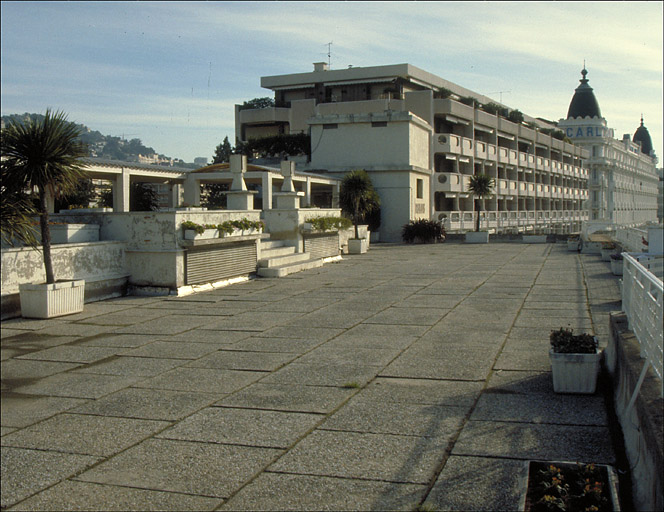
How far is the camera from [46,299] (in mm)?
11492

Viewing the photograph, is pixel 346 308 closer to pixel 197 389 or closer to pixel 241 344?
pixel 241 344

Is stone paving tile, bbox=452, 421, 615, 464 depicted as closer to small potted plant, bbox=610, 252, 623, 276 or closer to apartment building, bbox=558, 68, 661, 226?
small potted plant, bbox=610, 252, 623, 276

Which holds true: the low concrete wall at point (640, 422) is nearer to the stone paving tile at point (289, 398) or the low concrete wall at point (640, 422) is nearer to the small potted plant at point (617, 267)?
the stone paving tile at point (289, 398)

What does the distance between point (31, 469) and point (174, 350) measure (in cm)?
430

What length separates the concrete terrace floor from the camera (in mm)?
4625

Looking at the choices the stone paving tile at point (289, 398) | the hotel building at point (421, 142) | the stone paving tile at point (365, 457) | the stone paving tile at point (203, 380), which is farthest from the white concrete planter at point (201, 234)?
the hotel building at point (421, 142)

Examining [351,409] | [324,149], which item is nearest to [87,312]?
[351,409]

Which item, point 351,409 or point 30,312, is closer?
point 351,409

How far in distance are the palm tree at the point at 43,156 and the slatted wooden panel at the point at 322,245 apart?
1153cm

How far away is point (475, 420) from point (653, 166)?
154 meters

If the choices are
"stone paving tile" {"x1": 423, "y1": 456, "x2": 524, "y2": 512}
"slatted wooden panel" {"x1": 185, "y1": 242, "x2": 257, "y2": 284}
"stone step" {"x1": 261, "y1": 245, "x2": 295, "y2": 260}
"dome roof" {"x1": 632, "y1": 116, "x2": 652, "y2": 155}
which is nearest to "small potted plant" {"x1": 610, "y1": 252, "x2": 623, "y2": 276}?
"stone step" {"x1": 261, "y1": 245, "x2": 295, "y2": 260}

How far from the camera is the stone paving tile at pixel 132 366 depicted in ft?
26.0

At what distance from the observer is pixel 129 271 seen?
49.6ft

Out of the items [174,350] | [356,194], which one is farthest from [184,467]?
[356,194]
